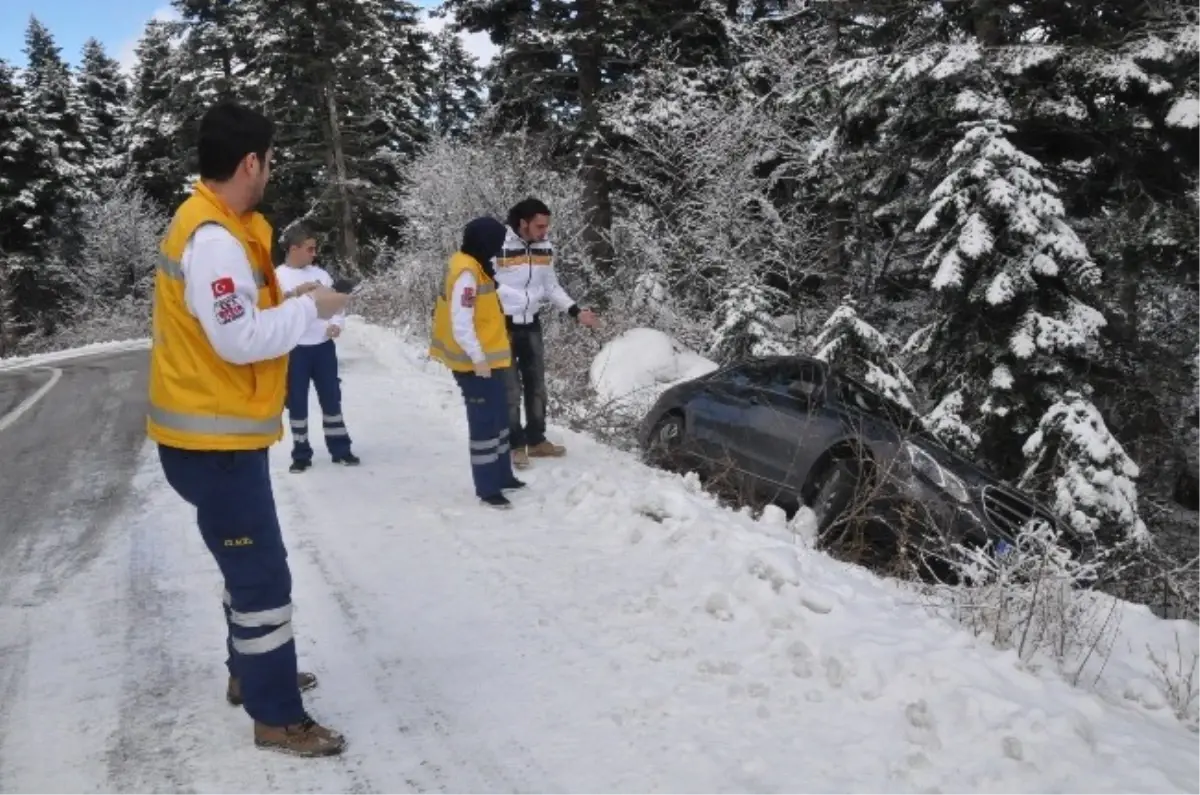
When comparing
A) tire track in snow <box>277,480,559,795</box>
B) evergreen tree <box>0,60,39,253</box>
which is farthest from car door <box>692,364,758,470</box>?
evergreen tree <box>0,60,39,253</box>

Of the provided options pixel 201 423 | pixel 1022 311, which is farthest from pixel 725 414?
pixel 201 423

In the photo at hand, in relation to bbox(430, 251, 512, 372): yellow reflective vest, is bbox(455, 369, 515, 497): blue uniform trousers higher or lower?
lower

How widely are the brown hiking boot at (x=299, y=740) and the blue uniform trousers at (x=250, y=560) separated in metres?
0.03

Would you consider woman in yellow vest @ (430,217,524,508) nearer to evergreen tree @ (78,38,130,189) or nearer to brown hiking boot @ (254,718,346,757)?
brown hiking boot @ (254,718,346,757)

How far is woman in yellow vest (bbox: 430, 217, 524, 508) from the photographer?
5.84 m

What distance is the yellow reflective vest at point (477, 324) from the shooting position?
5.91m

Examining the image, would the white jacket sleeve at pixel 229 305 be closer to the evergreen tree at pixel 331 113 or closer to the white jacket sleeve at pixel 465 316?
the white jacket sleeve at pixel 465 316

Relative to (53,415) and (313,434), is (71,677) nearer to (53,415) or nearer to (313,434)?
(313,434)

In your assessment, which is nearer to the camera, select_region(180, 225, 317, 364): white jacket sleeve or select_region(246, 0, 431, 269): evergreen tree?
select_region(180, 225, 317, 364): white jacket sleeve

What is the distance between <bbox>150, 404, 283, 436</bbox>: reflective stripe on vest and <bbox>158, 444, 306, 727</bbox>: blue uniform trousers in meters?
0.09

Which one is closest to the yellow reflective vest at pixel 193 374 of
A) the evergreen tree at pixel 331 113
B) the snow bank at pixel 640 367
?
the snow bank at pixel 640 367

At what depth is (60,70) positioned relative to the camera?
39.0m

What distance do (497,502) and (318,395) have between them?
7.20ft

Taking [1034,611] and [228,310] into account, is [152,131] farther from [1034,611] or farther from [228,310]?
[1034,611]
